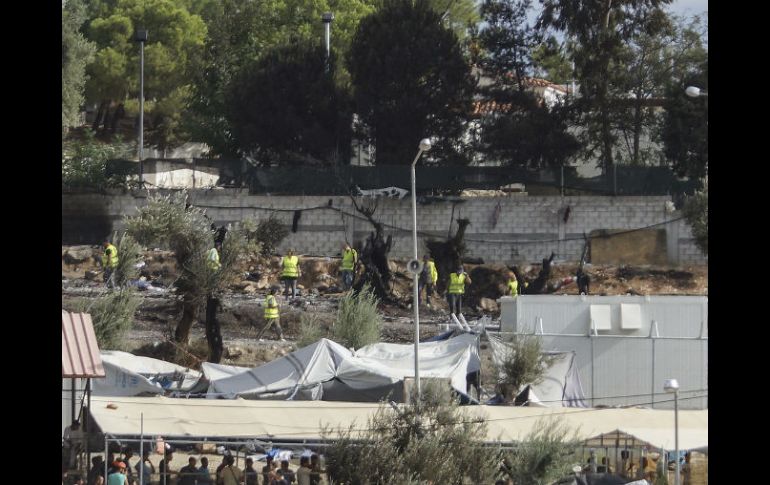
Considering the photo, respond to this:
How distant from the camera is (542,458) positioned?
1969 centimetres

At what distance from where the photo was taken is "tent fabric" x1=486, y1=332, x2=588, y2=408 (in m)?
27.9

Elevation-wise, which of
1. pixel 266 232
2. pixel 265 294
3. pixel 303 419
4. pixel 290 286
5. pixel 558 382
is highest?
pixel 266 232

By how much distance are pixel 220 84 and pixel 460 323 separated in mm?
25064

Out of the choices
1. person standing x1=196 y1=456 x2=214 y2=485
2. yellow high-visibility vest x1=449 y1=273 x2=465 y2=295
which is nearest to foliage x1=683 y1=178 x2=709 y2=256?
yellow high-visibility vest x1=449 y1=273 x2=465 y2=295

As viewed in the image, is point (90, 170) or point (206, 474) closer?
point (206, 474)

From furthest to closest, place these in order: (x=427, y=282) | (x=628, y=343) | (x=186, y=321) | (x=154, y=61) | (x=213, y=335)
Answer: (x=154, y=61)
(x=427, y=282)
(x=186, y=321)
(x=213, y=335)
(x=628, y=343)

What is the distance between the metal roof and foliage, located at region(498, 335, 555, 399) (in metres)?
11.0

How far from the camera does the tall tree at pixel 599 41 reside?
5284 cm

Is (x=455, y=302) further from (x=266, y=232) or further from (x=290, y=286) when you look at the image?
(x=266, y=232)

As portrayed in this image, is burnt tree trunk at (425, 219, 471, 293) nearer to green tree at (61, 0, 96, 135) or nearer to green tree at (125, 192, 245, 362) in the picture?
green tree at (125, 192, 245, 362)

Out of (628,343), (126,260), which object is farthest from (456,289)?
(628,343)

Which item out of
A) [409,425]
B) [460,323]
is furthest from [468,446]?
[460,323]

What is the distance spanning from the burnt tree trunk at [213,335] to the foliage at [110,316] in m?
2.78

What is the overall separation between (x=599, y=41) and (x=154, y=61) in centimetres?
2239
